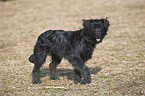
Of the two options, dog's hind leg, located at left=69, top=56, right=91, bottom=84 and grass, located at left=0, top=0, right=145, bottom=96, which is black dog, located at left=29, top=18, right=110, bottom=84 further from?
grass, located at left=0, top=0, right=145, bottom=96

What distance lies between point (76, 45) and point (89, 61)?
2.43m

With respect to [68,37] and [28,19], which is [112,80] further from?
[28,19]

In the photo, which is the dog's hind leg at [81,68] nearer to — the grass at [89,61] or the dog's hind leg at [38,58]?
the grass at [89,61]

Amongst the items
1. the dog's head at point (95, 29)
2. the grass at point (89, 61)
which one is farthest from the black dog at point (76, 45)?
the grass at point (89, 61)

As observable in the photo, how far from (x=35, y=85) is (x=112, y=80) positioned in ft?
7.73

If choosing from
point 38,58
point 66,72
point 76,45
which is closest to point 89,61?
point 66,72

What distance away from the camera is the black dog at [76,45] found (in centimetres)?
645

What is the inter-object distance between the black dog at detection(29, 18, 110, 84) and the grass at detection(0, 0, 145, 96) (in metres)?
0.48

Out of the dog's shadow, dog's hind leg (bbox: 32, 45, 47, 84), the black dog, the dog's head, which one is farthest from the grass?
the dog's head

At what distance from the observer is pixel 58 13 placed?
20.5 m

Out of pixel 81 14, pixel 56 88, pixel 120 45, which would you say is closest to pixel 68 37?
pixel 56 88

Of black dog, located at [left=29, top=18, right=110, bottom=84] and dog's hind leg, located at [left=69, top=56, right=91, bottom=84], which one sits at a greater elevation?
black dog, located at [left=29, top=18, right=110, bottom=84]

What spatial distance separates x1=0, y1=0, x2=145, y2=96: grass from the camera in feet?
21.1

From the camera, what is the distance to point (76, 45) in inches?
258
